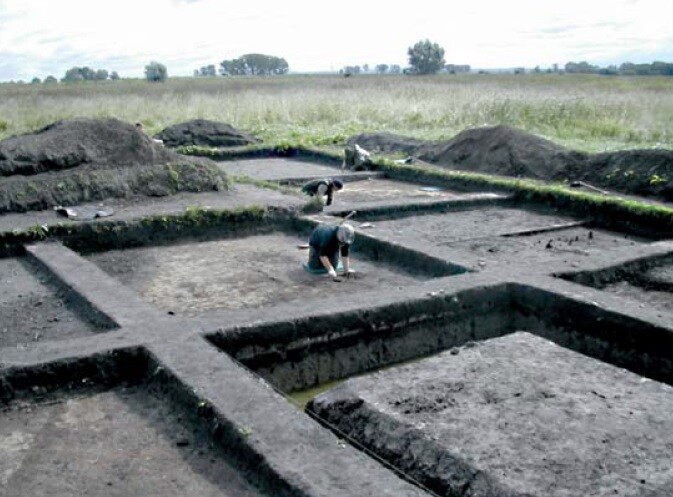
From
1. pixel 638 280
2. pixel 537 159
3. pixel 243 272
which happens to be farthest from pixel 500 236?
pixel 537 159

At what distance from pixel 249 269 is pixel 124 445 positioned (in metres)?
3.00

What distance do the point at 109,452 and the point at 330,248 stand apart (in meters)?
2.85

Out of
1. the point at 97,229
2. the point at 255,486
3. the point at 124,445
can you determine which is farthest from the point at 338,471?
the point at 97,229

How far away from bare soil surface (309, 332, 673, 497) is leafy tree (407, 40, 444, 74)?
2485 inches

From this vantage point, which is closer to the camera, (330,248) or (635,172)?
(330,248)

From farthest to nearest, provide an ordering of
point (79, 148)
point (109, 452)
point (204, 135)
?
point (204, 135) < point (79, 148) < point (109, 452)

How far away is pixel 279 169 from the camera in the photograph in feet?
40.4

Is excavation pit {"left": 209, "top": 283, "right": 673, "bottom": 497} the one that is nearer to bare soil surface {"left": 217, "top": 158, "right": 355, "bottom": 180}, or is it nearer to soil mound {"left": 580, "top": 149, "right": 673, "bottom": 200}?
soil mound {"left": 580, "top": 149, "right": 673, "bottom": 200}

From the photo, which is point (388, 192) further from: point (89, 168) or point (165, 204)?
point (89, 168)

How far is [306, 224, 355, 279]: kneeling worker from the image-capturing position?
5.67 m

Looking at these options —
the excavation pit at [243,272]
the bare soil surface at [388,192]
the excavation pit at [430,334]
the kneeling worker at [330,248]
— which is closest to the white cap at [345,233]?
the kneeling worker at [330,248]

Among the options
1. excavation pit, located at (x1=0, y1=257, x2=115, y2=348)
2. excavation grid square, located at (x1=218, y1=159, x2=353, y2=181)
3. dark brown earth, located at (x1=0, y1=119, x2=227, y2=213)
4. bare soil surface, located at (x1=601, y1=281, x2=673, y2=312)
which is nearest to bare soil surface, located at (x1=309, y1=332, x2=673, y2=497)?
bare soil surface, located at (x1=601, y1=281, x2=673, y2=312)

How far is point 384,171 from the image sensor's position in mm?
11695

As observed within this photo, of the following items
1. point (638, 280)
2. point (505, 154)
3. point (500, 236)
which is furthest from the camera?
point (505, 154)
